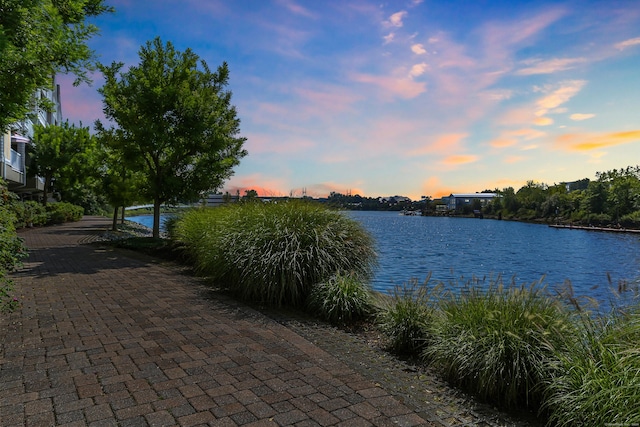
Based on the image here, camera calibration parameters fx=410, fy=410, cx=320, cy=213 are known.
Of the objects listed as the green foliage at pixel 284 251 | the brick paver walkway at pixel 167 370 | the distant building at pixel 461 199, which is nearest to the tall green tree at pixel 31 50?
the brick paver walkway at pixel 167 370

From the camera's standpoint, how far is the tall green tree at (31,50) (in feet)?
17.4

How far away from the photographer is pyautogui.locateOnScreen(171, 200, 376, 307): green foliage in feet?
22.1

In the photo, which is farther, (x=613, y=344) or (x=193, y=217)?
(x=193, y=217)

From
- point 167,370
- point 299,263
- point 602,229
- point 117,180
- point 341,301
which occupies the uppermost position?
point 117,180

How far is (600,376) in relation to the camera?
116 inches

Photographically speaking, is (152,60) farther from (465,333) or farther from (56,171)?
(56,171)

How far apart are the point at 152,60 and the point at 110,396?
14.2 m

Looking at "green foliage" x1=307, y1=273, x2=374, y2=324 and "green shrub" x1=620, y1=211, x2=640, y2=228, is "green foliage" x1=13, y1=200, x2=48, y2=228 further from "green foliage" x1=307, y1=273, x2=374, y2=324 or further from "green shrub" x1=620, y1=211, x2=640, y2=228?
"green shrub" x1=620, y1=211, x2=640, y2=228

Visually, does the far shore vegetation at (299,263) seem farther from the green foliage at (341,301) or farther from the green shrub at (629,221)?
the green shrub at (629,221)

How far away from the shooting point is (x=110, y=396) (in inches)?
134

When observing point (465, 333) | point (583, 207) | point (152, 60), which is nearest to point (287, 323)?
point (465, 333)

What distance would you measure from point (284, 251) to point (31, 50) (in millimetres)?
4617

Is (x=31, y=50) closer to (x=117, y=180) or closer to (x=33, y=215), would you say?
(x=117, y=180)

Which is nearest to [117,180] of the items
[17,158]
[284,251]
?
[17,158]
